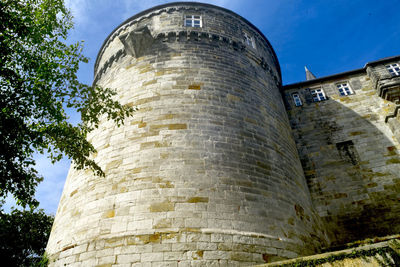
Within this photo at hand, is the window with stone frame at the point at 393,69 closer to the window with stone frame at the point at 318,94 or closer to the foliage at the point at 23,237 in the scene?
the window with stone frame at the point at 318,94

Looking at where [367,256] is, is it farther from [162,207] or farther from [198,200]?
[162,207]

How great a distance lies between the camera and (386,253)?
4.51m

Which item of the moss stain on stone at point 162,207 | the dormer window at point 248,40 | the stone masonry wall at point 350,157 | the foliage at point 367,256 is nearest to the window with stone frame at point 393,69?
the stone masonry wall at point 350,157

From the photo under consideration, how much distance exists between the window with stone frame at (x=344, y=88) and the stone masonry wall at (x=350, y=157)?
0.21m

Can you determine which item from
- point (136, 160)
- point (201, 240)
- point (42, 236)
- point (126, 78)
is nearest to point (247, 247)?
point (201, 240)

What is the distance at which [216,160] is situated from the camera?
7.63 meters

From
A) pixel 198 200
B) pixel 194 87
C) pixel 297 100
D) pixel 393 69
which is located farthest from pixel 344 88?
pixel 198 200

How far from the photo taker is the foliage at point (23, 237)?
16.2m

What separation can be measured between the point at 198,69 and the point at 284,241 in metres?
6.43

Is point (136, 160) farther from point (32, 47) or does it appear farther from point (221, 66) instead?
point (221, 66)

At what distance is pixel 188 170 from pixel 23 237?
16.3m

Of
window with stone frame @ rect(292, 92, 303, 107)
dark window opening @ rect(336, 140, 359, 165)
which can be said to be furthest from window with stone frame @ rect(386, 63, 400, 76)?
dark window opening @ rect(336, 140, 359, 165)

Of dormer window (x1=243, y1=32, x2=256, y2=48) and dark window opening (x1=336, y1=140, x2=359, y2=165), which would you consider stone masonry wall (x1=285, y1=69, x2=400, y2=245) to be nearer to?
dark window opening (x1=336, y1=140, x2=359, y2=165)

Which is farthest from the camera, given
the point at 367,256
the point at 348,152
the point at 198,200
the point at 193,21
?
the point at 348,152
